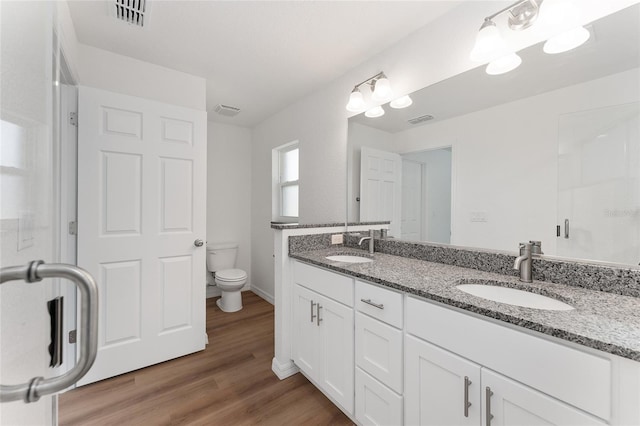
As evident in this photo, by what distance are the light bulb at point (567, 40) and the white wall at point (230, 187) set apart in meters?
3.25

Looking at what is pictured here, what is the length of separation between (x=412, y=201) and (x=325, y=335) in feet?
3.43

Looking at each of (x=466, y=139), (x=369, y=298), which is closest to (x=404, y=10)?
(x=466, y=139)

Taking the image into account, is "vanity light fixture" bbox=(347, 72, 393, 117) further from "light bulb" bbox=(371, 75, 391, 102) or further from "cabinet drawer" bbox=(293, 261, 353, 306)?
"cabinet drawer" bbox=(293, 261, 353, 306)

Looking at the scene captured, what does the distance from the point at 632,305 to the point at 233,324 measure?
2724mm

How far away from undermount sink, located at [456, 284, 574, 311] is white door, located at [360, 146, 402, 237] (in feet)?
2.50

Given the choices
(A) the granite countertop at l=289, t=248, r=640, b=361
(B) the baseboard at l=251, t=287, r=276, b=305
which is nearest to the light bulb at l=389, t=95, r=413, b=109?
(A) the granite countertop at l=289, t=248, r=640, b=361

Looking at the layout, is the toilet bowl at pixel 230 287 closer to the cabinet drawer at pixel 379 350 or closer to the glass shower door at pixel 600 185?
the cabinet drawer at pixel 379 350

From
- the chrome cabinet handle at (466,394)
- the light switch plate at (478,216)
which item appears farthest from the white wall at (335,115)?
the chrome cabinet handle at (466,394)

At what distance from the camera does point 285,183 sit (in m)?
3.28

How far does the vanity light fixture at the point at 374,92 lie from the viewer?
184 cm

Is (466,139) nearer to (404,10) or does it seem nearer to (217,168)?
(404,10)

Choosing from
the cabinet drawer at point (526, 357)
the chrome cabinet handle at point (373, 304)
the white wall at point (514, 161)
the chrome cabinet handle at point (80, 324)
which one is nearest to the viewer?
the chrome cabinet handle at point (80, 324)

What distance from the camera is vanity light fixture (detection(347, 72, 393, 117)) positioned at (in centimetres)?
184

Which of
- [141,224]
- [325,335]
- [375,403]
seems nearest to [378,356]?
[375,403]
